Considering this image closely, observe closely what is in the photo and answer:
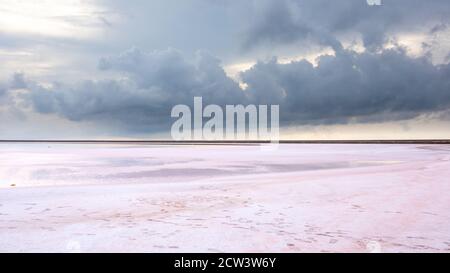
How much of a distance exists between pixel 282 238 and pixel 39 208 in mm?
6076

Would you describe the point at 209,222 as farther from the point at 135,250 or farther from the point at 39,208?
the point at 39,208

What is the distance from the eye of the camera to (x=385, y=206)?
9273mm

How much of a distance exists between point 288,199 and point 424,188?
4.78 metres

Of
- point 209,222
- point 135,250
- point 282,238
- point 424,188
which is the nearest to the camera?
point 135,250
